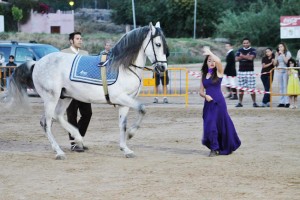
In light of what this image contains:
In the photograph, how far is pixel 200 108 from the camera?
21.9m

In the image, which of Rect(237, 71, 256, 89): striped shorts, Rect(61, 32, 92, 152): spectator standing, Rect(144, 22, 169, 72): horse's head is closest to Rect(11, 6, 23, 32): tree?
Rect(237, 71, 256, 89): striped shorts

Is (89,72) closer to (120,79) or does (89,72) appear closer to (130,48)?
(120,79)

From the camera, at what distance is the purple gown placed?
12.8 meters

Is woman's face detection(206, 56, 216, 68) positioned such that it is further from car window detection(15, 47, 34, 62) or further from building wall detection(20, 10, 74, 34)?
building wall detection(20, 10, 74, 34)

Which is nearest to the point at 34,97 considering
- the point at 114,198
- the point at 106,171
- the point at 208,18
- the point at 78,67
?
the point at 78,67

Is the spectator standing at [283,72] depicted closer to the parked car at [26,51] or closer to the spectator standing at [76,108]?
the parked car at [26,51]

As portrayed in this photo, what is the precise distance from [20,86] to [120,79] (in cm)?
219

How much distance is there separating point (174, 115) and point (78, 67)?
24.2 ft

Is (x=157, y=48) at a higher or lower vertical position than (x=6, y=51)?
higher

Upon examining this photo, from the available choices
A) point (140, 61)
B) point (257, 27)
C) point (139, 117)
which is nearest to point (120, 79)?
point (140, 61)

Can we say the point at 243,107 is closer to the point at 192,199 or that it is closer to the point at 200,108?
the point at 200,108

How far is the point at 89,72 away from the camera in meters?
12.9

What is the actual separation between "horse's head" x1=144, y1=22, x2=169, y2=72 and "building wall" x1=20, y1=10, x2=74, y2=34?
224 ft

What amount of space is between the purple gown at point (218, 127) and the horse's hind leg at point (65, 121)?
213 centimetres
